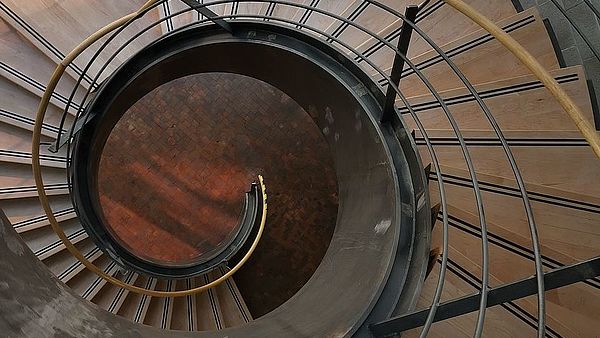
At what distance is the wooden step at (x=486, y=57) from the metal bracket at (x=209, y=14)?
4.66 feet

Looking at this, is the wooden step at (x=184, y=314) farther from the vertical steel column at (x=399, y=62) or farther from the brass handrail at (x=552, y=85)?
the brass handrail at (x=552, y=85)

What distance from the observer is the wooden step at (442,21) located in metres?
3.26

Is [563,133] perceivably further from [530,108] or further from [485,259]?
[485,259]

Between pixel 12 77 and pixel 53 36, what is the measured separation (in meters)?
0.47

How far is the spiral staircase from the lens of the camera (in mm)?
2430

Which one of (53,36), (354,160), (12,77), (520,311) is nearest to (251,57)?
(354,160)

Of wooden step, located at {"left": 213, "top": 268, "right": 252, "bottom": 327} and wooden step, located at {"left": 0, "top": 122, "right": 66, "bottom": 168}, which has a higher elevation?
wooden step, located at {"left": 0, "top": 122, "right": 66, "bottom": 168}

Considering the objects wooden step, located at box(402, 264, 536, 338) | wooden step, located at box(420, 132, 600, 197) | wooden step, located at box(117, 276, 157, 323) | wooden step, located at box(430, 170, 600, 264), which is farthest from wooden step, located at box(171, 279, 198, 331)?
wooden step, located at box(420, 132, 600, 197)

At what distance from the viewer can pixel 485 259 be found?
178cm

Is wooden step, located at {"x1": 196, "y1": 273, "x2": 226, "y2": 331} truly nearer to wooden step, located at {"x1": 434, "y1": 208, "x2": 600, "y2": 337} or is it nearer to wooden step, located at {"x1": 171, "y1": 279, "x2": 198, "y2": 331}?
wooden step, located at {"x1": 171, "y1": 279, "x2": 198, "y2": 331}

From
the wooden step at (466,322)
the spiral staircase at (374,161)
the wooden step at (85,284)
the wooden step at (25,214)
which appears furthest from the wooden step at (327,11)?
the wooden step at (85,284)

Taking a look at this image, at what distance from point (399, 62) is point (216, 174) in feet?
13.2

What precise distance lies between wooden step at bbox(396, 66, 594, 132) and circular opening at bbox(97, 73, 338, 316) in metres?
2.99

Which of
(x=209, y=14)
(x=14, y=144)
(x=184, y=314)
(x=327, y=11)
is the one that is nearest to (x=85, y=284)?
(x=184, y=314)
